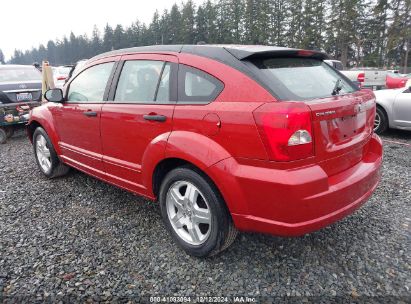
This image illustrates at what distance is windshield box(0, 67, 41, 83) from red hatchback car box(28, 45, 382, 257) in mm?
6257

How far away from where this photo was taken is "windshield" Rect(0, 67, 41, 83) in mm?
8286

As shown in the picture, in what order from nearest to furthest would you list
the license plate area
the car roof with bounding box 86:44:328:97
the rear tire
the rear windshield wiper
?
1. the car roof with bounding box 86:44:328:97
2. the rear windshield wiper
3. the rear tire
4. the license plate area

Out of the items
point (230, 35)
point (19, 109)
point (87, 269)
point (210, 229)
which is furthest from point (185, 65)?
point (230, 35)

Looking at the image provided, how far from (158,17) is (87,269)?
78763mm

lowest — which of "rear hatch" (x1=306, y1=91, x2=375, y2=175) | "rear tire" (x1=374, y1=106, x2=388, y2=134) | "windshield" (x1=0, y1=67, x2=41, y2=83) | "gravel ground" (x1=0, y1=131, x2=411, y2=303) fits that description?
"gravel ground" (x1=0, y1=131, x2=411, y2=303)

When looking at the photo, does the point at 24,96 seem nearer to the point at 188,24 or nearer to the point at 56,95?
the point at 56,95

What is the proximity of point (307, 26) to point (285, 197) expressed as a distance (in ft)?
171

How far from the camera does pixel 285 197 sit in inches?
83.5

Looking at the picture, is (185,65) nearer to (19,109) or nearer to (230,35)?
(19,109)

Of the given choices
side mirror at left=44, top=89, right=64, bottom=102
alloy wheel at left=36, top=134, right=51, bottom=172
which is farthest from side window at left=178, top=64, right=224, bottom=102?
alloy wheel at left=36, top=134, right=51, bottom=172

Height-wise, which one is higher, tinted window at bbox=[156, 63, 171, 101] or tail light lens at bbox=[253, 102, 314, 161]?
tinted window at bbox=[156, 63, 171, 101]

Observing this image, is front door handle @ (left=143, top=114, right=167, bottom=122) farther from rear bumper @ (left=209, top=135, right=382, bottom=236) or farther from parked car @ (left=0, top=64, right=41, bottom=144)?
parked car @ (left=0, top=64, right=41, bottom=144)

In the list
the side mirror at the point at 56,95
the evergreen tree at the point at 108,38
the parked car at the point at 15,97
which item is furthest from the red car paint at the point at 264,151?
the evergreen tree at the point at 108,38

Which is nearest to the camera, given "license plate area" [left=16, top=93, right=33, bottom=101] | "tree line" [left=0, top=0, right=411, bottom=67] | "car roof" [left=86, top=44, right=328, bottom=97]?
"car roof" [left=86, top=44, right=328, bottom=97]
